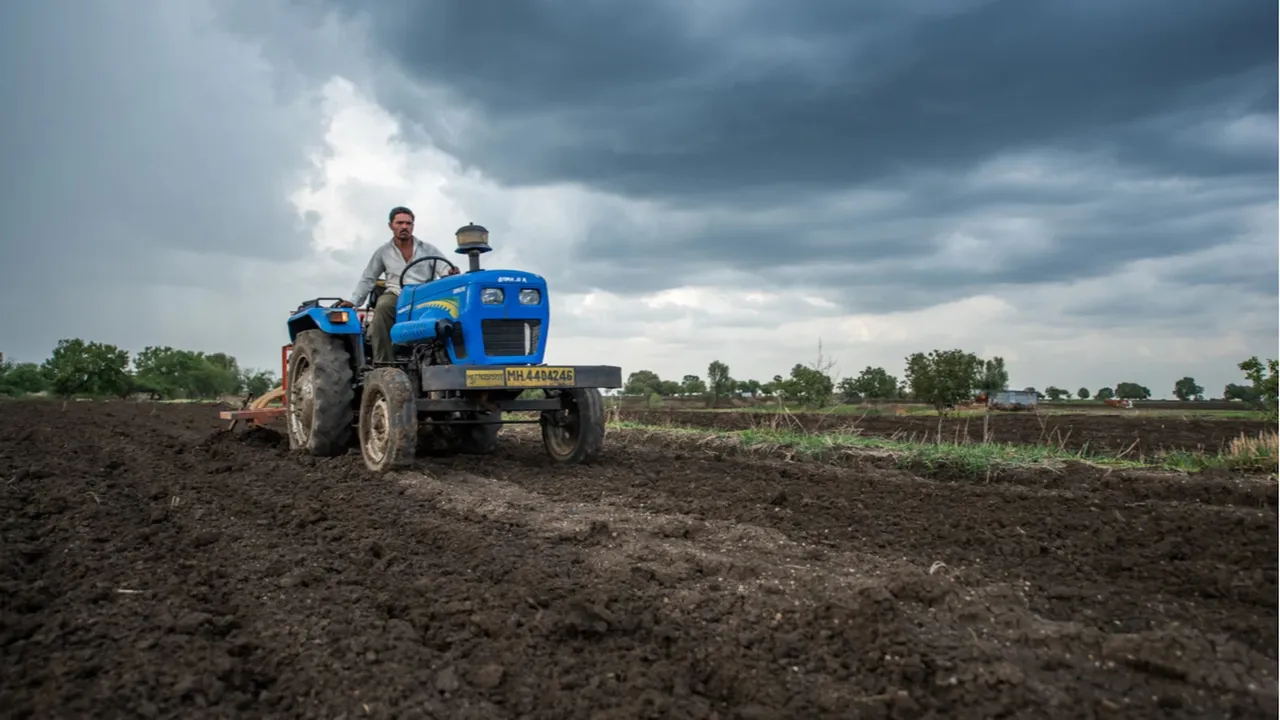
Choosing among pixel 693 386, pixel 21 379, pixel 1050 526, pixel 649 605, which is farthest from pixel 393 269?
pixel 21 379

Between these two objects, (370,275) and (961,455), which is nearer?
(961,455)

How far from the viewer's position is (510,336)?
7668 mm

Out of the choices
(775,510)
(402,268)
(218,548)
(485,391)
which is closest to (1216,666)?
(775,510)

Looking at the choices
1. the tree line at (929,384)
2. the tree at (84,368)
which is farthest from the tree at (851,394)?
the tree at (84,368)

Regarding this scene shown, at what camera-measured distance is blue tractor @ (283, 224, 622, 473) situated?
7.14 m

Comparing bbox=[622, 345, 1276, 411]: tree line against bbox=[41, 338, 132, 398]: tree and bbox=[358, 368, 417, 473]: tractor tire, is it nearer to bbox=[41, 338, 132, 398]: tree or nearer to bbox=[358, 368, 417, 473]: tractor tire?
bbox=[358, 368, 417, 473]: tractor tire

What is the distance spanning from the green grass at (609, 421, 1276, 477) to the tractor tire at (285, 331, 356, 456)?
3920 mm

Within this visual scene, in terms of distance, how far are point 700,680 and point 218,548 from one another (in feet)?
9.74

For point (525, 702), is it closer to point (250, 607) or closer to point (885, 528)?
point (250, 607)

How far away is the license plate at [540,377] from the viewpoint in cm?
707

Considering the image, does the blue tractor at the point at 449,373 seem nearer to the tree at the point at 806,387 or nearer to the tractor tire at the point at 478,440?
the tractor tire at the point at 478,440

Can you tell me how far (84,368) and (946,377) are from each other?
27752 millimetres

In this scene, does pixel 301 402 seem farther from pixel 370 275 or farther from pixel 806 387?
pixel 806 387

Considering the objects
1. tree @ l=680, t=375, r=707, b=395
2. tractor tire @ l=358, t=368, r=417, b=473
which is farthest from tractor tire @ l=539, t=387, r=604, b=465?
tree @ l=680, t=375, r=707, b=395
